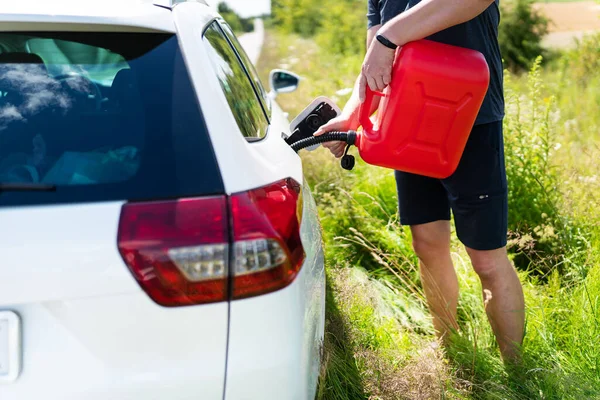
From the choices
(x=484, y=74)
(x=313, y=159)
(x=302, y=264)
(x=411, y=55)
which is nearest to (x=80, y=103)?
(x=302, y=264)

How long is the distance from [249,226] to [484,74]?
1.11 m

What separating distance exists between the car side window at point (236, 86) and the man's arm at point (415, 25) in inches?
17.0

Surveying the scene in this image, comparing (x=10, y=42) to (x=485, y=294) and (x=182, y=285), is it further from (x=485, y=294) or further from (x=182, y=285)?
(x=485, y=294)

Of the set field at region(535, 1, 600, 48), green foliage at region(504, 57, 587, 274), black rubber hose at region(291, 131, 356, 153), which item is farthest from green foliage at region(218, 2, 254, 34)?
black rubber hose at region(291, 131, 356, 153)

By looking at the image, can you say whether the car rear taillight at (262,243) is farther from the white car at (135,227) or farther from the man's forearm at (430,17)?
the man's forearm at (430,17)

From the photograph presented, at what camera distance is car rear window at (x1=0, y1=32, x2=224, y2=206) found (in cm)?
156

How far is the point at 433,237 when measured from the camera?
2.88 metres

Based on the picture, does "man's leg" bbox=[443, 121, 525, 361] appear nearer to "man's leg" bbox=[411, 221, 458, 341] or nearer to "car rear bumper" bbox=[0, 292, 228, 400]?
"man's leg" bbox=[411, 221, 458, 341]

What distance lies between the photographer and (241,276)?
156cm

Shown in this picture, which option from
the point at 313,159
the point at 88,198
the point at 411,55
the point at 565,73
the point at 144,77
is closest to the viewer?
the point at 88,198

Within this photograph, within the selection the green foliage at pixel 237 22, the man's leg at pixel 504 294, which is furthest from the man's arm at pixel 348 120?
the green foliage at pixel 237 22

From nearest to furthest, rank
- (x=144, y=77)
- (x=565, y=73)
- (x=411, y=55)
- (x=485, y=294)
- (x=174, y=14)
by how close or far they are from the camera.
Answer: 1. (x=144, y=77)
2. (x=174, y=14)
3. (x=411, y=55)
4. (x=485, y=294)
5. (x=565, y=73)

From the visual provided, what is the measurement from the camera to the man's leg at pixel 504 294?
2.63 metres

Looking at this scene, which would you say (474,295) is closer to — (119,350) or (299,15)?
(119,350)
